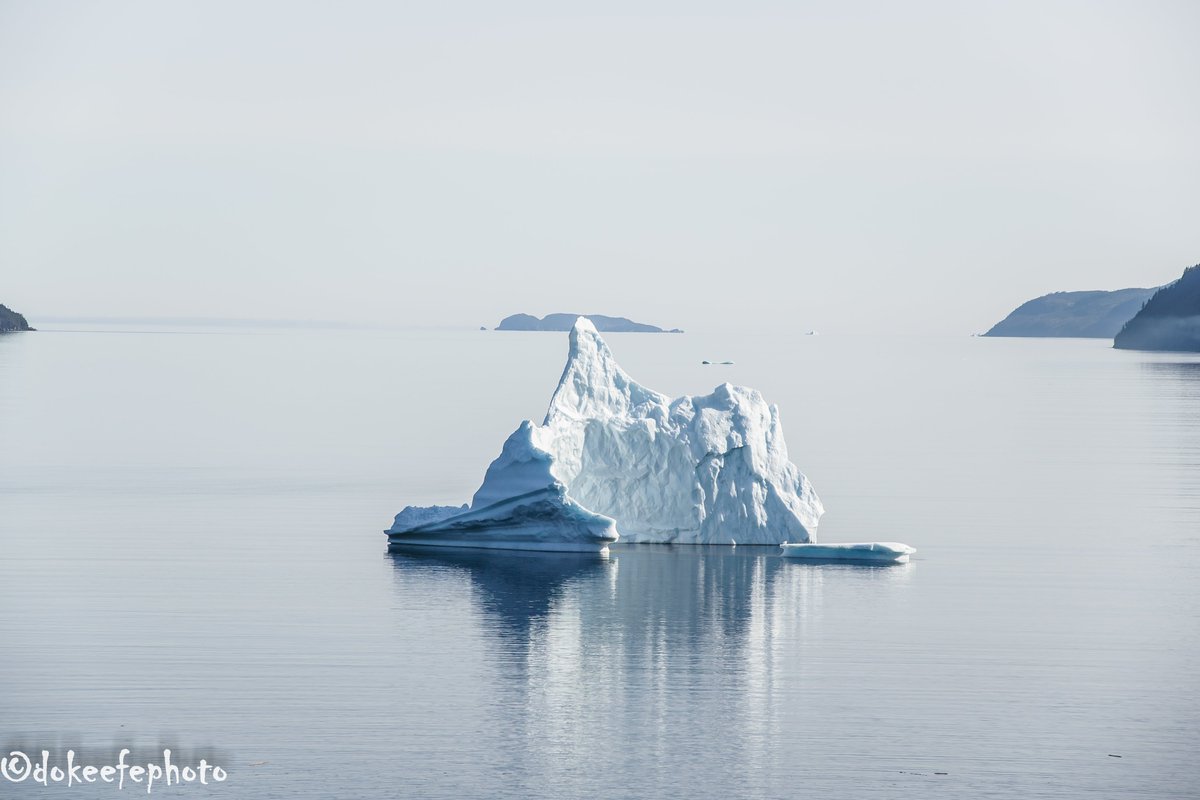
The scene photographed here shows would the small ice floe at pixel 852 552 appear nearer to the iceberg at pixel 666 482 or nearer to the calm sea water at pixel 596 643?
the calm sea water at pixel 596 643

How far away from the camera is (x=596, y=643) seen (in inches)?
1167

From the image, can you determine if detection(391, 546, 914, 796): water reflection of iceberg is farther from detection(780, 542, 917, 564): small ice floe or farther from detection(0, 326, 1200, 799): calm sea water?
detection(780, 542, 917, 564): small ice floe

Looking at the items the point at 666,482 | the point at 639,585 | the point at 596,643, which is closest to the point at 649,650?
the point at 596,643

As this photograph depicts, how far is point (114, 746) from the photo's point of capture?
22891 mm

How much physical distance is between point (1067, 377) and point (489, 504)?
150322 mm

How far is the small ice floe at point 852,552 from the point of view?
39500 mm

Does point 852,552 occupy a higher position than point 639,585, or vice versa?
point 852,552

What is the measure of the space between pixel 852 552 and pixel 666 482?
5422 mm

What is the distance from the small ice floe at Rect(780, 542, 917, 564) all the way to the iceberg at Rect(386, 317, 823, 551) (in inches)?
44.3

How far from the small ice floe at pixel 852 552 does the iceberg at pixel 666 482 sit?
113 cm

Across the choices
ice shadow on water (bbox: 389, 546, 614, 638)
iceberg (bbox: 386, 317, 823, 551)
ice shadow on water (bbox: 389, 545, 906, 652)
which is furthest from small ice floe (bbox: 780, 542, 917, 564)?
ice shadow on water (bbox: 389, 546, 614, 638)

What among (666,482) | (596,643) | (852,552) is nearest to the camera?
(596,643)

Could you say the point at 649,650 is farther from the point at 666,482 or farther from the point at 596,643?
the point at 666,482

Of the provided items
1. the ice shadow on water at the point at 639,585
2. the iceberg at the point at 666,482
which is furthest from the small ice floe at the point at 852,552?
the iceberg at the point at 666,482
